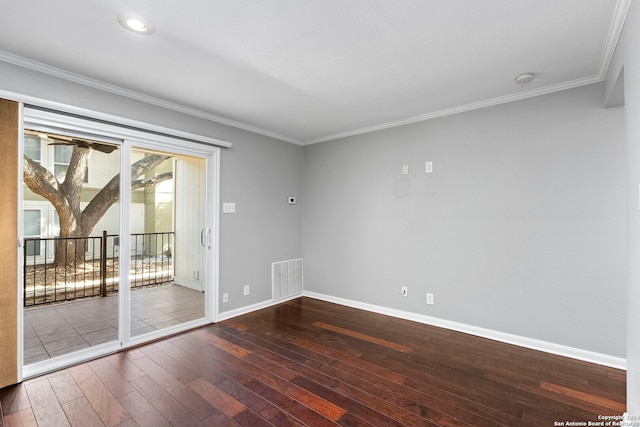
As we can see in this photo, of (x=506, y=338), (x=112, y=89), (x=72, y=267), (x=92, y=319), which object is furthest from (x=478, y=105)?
(x=92, y=319)

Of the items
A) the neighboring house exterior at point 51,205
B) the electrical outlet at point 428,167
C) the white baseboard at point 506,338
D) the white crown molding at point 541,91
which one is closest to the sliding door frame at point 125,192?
the neighboring house exterior at point 51,205

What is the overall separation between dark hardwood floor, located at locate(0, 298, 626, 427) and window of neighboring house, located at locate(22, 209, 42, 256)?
1.03m

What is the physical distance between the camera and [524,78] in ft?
8.56

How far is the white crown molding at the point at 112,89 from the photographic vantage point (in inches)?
90.0

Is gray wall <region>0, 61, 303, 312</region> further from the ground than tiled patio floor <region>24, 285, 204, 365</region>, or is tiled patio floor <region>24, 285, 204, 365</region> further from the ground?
gray wall <region>0, 61, 303, 312</region>

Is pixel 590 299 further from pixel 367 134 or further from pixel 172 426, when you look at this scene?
pixel 172 426

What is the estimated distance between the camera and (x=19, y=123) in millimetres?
2268

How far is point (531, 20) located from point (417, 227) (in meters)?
2.25

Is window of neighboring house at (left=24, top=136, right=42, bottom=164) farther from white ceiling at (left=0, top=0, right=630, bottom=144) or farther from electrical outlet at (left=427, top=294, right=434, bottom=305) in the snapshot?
electrical outlet at (left=427, top=294, right=434, bottom=305)

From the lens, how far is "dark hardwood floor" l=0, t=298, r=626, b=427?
191 centimetres

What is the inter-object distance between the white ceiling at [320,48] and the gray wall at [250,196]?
25cm

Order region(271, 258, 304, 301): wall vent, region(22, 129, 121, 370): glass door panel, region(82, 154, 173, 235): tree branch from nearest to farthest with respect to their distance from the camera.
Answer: region(22, 129, 121, 370): glass door panel, region(82, 154, 173, 235): tree branch, region(271, 258, 304, 301): wall vent

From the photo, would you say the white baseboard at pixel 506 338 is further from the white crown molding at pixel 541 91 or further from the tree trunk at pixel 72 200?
the tree trunk at pixel 72 200

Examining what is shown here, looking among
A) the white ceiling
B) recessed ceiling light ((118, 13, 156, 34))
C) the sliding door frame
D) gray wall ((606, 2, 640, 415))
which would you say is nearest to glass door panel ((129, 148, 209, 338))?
the sliding door frame
